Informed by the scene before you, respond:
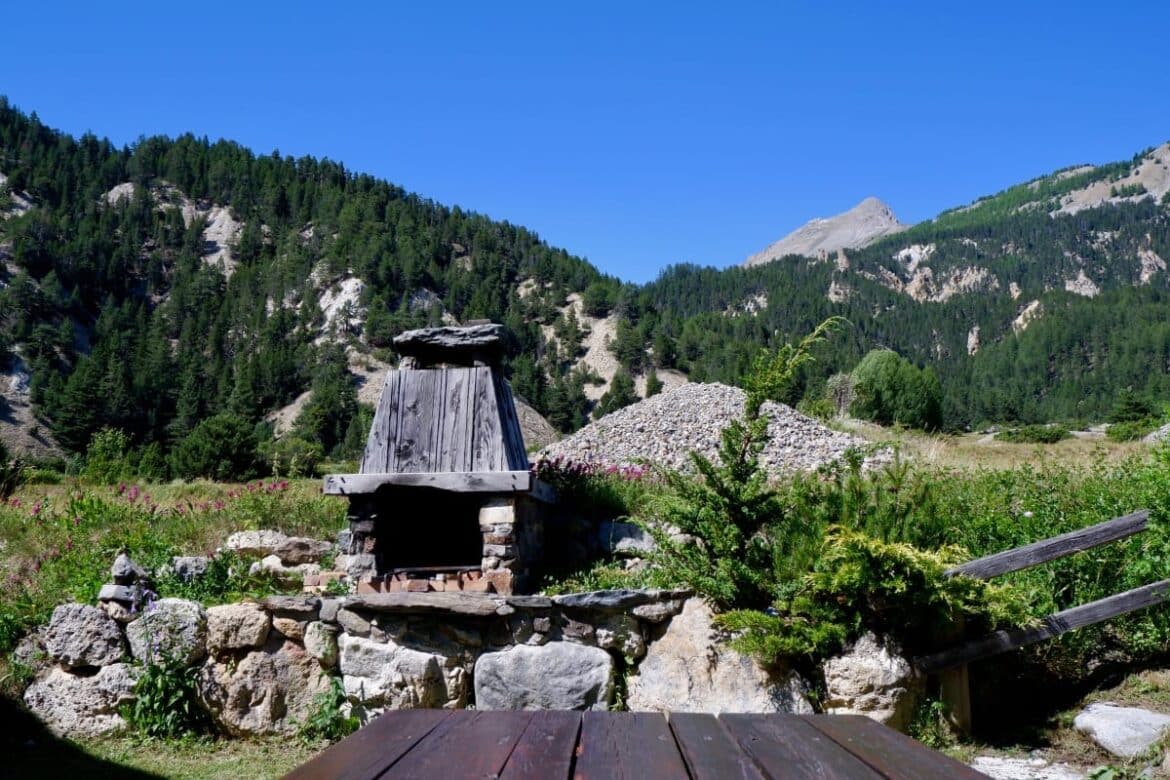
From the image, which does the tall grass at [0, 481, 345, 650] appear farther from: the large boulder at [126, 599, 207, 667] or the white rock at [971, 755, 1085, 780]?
the white rock at [971, 755, 1085, 780]

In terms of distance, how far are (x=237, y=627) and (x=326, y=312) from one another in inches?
2052

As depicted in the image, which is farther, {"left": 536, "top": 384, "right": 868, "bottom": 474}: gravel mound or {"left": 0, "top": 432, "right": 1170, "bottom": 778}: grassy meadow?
{"left": 536, "top": 384, "right": 868, "bottom": 474}: gravel mound

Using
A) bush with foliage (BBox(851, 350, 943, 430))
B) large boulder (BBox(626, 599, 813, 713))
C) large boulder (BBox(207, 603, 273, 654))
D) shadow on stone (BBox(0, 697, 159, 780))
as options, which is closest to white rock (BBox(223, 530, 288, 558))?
large boulder (BBox(207, 603, 273, 654))

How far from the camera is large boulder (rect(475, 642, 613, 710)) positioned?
230 inches

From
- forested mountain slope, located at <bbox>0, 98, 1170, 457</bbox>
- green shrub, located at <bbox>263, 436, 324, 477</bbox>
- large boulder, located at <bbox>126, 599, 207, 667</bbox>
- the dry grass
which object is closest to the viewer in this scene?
large boulder, located at <bbox>126, 599, 207, 667</bbox>

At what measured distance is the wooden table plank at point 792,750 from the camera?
1663 millimetres

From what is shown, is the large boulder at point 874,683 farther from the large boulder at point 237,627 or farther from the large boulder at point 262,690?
the large boulder at point 237,627

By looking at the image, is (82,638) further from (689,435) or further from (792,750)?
(689,435)

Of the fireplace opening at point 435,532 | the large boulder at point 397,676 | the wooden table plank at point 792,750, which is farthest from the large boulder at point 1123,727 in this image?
the fireplace opening at point 435,532

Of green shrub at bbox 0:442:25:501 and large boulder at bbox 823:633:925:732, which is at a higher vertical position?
green shrub at bbox 0:442:25:501

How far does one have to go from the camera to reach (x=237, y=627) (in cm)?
618

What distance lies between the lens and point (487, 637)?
6.07 m

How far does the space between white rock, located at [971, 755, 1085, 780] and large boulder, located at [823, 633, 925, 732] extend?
51cm

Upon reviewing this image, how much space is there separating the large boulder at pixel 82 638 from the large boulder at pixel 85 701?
0.12 metres
